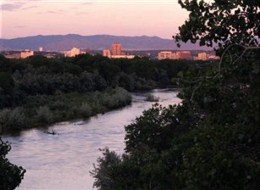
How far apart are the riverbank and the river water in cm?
126

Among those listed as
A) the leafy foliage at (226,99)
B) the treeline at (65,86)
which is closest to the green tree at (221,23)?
the leafy foliage at (226,99)

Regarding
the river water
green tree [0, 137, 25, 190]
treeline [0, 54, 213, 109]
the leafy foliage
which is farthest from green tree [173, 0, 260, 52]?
treeline [0, 54, 213, 109]

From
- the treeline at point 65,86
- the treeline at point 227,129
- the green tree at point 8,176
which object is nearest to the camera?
the treeline at point 227,129

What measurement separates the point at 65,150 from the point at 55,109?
1445cm

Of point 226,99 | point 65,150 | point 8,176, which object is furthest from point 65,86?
point 226,99

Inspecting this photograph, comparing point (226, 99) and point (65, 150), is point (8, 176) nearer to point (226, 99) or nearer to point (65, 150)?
point (226, 99)

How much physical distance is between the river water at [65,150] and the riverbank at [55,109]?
126cm

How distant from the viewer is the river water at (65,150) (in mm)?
18281

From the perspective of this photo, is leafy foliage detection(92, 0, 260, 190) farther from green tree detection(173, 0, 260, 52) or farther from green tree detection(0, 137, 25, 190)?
green tree detection(0, 137, 25, 190)

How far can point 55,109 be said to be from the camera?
1522 inches

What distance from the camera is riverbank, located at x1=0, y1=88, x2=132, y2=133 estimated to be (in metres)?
32.1

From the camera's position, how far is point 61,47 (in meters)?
142

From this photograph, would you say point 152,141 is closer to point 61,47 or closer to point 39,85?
point 39,85

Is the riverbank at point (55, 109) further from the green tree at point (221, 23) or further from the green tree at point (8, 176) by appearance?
the green tree at point (221, 23)
